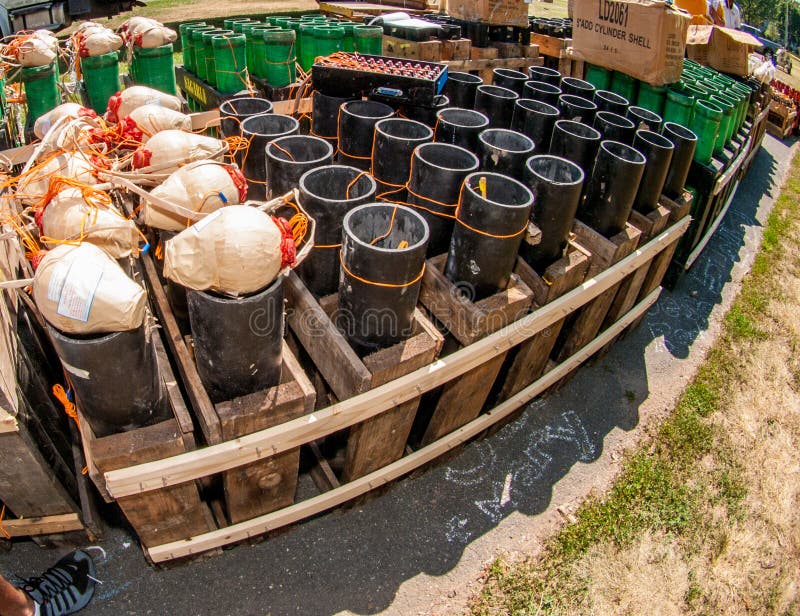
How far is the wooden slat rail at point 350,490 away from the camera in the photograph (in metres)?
2.98

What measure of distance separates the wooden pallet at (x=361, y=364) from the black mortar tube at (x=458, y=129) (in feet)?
5.44

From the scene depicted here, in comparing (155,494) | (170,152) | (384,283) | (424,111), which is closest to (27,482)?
(155,494)

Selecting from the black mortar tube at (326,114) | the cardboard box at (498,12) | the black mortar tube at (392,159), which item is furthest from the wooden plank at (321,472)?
the cardboard box at (498,12)

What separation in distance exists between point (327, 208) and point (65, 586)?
2451 millimetres

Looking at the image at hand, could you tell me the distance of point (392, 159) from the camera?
3703 mm

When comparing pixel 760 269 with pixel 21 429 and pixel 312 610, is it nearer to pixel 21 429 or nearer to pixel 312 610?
pixel 312 610

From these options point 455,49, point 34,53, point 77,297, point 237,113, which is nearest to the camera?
point 77,297

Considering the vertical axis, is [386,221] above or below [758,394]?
above

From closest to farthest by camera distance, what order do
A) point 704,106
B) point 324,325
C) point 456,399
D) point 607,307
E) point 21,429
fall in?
1. point 21,429
2. point 324,325
3. point 456,399
4. point 607,307
5. point 704,106

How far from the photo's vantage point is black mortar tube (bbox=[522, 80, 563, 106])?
533 centimetres

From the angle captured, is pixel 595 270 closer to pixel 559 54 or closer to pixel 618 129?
pixel 618 129

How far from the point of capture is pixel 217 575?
315cm

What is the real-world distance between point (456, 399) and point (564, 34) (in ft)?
25.0

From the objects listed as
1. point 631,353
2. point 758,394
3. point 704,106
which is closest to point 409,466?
point 631,353
